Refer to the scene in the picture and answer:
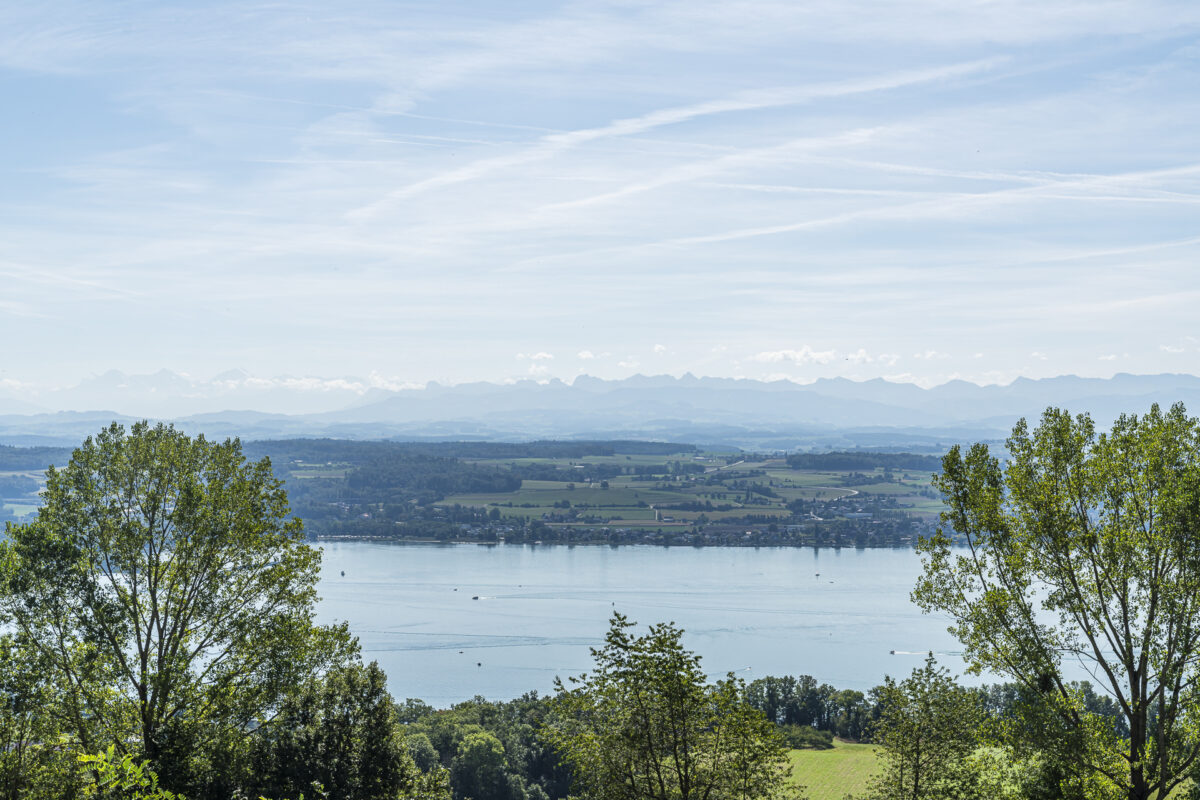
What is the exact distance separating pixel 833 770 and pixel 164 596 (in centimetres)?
2353

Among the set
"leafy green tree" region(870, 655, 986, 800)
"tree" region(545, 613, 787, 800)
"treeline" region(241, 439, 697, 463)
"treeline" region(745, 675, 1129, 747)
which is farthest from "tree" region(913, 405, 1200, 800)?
"treeline" region(241, 439, 697, 463)

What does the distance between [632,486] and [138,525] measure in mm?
124317

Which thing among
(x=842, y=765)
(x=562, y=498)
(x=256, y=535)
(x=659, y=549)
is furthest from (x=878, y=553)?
(x=256, y=535)

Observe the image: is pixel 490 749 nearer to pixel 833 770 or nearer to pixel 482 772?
pixel 482 772

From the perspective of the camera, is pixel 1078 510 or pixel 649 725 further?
pixel 649 725

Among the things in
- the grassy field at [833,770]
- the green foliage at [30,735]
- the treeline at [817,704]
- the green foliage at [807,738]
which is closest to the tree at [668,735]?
the green foliage at [30,735]

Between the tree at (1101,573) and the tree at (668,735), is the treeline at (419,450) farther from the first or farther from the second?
the tree at (1101,573)

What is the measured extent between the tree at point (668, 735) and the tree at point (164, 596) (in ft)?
9.05

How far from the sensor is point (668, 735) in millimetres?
8258

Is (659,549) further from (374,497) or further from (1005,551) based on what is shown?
(1005,551)

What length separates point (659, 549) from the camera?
87.3 m

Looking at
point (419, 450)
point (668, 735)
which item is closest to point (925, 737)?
point (668, 735)

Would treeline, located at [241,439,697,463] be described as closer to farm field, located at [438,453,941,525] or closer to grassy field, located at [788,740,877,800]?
farm field, located at [438,453,941,525]

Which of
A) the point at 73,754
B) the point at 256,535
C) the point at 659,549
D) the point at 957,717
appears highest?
the point at 256,535
